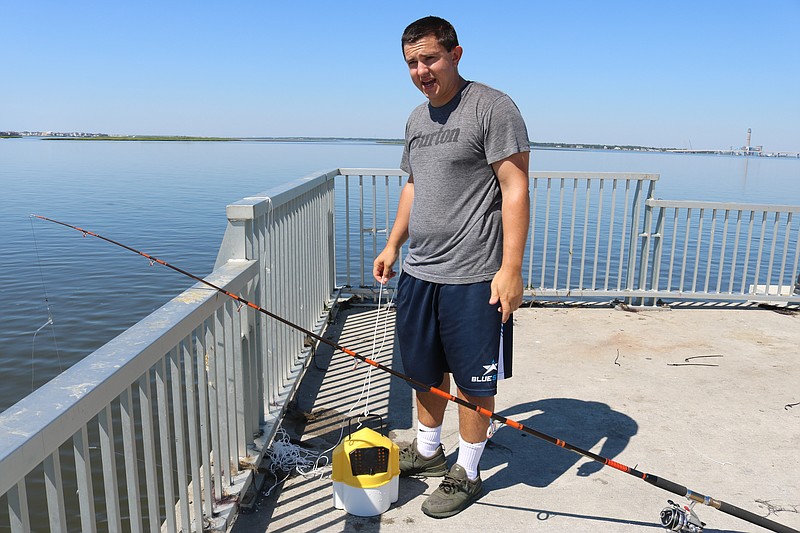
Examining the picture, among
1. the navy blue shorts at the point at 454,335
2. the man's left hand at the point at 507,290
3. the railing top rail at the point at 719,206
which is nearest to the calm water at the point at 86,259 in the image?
the navy blue shorts at the point at 454,335

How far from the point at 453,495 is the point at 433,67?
1.65 metres

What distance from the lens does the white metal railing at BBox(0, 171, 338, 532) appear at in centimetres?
128

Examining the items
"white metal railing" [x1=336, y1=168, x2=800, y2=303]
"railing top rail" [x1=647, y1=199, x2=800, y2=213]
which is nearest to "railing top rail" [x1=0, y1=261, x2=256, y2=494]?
"white metal railing" [x1=336, y1=168, x2=800, y2=303]

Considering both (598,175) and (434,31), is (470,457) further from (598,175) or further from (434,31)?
(598,175)

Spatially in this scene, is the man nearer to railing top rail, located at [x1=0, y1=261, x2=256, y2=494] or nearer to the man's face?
the man's face

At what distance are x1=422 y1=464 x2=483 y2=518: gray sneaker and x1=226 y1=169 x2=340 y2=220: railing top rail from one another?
1.34 m

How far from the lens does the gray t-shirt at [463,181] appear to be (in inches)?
92.4

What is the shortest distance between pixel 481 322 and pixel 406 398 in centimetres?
137

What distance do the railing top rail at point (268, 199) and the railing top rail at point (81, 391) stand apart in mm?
626

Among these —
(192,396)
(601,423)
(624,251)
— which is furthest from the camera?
(624,251)

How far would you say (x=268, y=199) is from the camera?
295cm

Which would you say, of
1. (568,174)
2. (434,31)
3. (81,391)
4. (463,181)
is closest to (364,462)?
(463,181)

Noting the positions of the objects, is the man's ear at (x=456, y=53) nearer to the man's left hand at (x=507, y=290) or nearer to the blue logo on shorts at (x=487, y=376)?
the man's left hand at (x=507, y=290)

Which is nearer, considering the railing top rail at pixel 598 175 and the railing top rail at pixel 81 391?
the railing top rail at pixel 81 391
